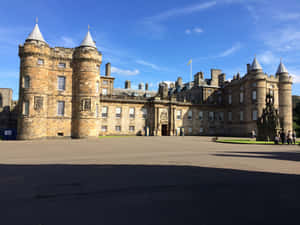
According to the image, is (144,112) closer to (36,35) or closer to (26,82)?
(26,82)

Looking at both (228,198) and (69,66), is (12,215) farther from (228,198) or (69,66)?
(69,66)

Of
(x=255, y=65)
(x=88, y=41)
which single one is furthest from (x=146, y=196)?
(x=255, y=65)

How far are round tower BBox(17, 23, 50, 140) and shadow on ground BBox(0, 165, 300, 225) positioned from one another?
23294mm

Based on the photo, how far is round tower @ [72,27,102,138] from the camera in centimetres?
3136

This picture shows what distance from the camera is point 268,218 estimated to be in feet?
13.8

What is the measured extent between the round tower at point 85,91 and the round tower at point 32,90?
13.5 ft

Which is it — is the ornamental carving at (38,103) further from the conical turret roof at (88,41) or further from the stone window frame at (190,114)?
the stone window frame at (190,114)

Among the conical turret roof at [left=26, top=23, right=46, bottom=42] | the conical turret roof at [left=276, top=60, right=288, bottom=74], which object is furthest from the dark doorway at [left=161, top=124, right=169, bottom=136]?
the conical turret roof at [left=26, top=23, right=46, bottom=42]

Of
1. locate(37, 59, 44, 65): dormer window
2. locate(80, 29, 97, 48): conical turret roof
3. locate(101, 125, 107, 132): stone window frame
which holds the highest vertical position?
locate(80, 29, 97, 48): conical turret roof

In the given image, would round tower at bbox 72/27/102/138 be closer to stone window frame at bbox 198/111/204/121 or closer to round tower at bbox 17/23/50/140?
round tower at bbox 17/23/50/140

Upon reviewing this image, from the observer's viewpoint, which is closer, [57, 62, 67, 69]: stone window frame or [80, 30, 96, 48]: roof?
[57, 62, 67, 69]: stone window frame

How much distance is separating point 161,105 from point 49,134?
2246 centimetres

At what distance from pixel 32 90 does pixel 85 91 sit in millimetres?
6867

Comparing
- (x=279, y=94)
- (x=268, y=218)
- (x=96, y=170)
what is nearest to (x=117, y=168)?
(x=96, y=170)
